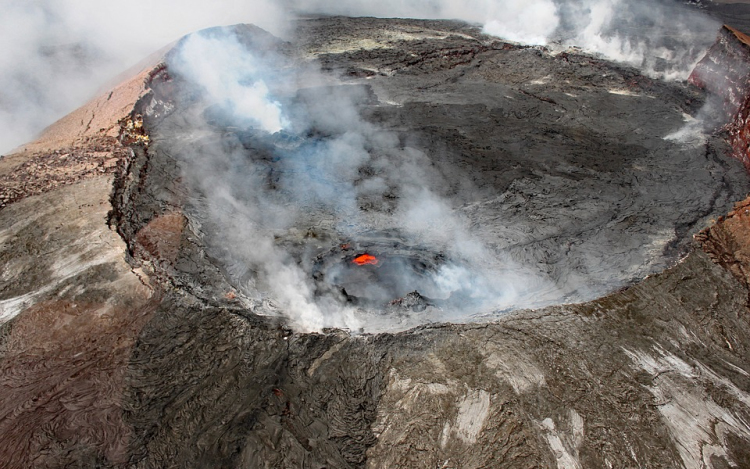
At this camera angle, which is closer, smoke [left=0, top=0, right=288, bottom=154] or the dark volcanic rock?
the dark volcanic rock

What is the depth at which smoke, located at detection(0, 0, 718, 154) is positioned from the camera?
12508mm

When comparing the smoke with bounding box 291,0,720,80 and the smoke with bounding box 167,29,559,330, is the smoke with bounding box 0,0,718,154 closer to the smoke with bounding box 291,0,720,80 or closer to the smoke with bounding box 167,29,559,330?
the smoke with bounding box 291,0,720,80

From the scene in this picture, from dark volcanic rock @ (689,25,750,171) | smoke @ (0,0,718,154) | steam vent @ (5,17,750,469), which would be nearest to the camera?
steam vent @ (5,17,750,469)

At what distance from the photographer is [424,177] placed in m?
9.86

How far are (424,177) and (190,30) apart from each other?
12.4 metres

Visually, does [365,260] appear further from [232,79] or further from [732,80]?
[732,80]

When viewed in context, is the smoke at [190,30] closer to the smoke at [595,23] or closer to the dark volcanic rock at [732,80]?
the smoke at [595,23]

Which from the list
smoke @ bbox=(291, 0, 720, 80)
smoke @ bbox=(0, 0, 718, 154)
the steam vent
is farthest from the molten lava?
smoke @ bbox=(291, 0, 720, 80)

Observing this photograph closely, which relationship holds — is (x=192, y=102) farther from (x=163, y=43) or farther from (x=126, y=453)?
(x=126, y=453)

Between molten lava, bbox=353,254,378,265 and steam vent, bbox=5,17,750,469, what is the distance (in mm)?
63

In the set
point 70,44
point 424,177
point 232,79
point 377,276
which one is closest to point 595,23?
point 424,177

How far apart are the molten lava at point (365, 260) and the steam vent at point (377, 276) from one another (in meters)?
0.06

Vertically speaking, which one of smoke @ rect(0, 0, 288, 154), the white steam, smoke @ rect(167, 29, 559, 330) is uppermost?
smoke @ rect(0, 0, 288, 154)

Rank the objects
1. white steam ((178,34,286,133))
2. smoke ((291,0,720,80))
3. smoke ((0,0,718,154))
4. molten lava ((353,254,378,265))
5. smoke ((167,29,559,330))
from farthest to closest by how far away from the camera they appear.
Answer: smoke ((291,0,720,80)) < smoke ((0,0,718,154)) < white steam ((178,34,286,133)) < molten lava ((353,254,378,265)) < smoke ((167,29,559,330))
